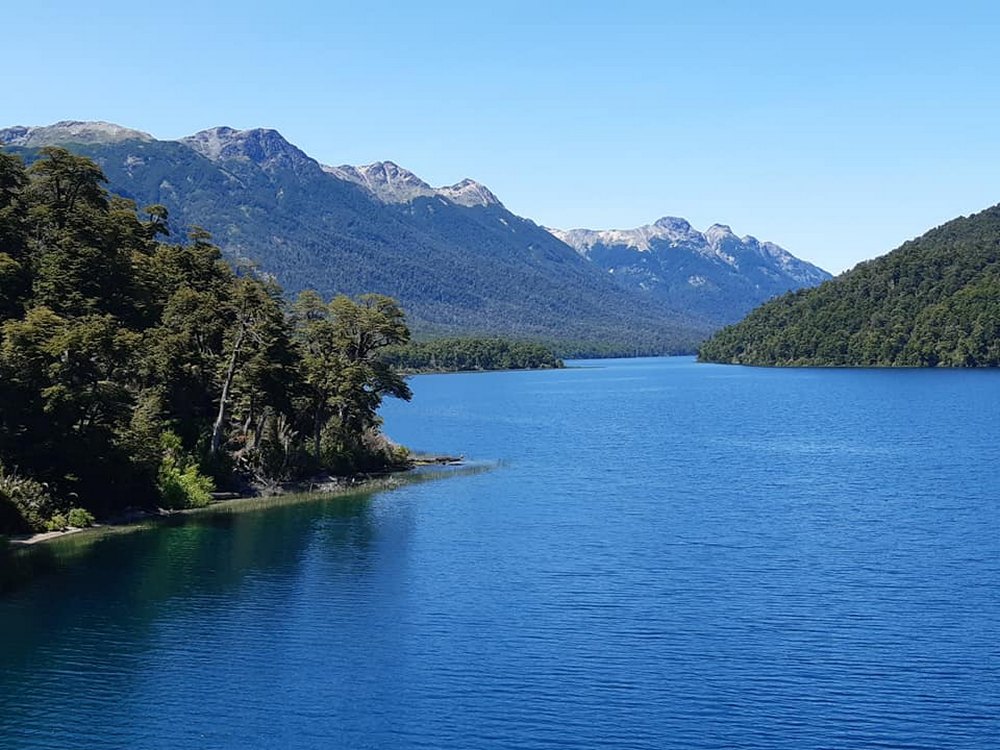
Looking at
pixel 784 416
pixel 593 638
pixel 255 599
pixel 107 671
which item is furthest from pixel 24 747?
pixel 784 416

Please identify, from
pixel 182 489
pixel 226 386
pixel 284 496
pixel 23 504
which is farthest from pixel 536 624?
pixel 226 386

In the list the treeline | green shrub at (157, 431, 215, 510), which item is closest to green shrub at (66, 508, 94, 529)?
the treeline

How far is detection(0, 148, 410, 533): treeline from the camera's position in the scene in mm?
71562

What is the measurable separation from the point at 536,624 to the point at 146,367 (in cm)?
5181

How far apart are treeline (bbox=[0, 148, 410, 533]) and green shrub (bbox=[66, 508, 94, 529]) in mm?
Result: 101

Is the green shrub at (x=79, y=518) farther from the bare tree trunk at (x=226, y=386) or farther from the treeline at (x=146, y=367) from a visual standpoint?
the bare tree trunk at (x=226, y=386)

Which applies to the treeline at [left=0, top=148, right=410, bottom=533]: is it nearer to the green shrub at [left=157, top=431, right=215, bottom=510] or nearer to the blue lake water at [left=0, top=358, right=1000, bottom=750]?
the green shrub at [left=157, top=431, right=215, bottom=510]

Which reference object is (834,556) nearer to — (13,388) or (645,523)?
(645,523)

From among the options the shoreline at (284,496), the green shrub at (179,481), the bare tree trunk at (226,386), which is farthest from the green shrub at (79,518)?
the bare tree trunk at (226,386)

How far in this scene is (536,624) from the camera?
160 ft

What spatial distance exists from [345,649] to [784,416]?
123m

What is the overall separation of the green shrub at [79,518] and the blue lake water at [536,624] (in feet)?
15.7

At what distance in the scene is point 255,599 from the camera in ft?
178

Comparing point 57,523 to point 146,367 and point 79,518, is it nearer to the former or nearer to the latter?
point 79,518
